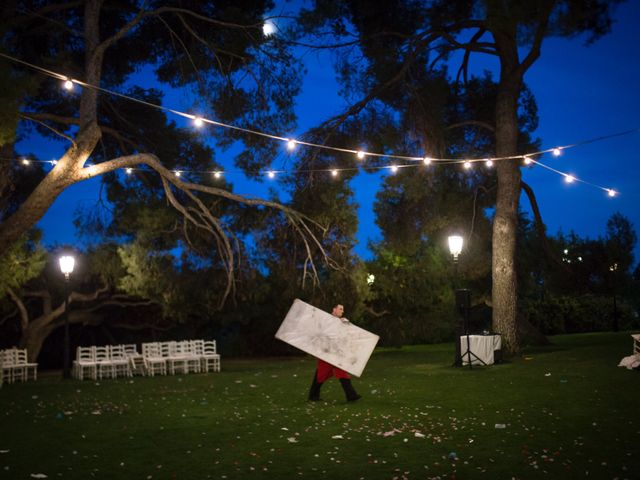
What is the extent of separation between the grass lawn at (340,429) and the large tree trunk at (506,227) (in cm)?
328

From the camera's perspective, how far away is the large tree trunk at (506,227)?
51.1 ft

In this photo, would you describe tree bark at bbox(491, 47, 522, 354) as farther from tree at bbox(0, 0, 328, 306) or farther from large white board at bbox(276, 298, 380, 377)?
large white board at bbox(276, 298, 380, 377)

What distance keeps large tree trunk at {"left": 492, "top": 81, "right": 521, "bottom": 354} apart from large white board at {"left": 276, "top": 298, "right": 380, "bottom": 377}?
7407mm

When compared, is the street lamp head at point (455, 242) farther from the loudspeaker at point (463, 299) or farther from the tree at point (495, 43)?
the tree at point (495, 43)

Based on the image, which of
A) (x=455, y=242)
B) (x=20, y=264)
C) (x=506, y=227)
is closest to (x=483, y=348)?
(x=455, y=242)

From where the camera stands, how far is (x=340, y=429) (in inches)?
281

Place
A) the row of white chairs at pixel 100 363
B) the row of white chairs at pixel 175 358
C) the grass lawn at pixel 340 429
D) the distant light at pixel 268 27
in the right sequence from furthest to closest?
the row of white chairs at pixel 175 358 < the row of white chairs at pixel 100 363 < the distant light at pixel 268 27 < the grass lawn at pixel 340 429

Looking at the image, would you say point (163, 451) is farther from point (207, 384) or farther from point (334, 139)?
point (334, 139)

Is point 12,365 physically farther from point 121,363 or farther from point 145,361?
point 145,361

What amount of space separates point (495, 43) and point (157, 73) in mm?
8241

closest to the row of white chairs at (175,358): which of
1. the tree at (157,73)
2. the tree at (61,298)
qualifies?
the tree at (61,298)

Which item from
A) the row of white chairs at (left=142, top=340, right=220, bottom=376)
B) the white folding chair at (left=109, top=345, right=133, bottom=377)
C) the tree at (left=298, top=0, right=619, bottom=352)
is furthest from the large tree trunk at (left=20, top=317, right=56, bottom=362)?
the tree at (left=298, top=0, right=619, bottom=352)

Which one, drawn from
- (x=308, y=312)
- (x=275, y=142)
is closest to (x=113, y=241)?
(x=275, y=142)

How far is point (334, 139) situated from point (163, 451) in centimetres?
1149
